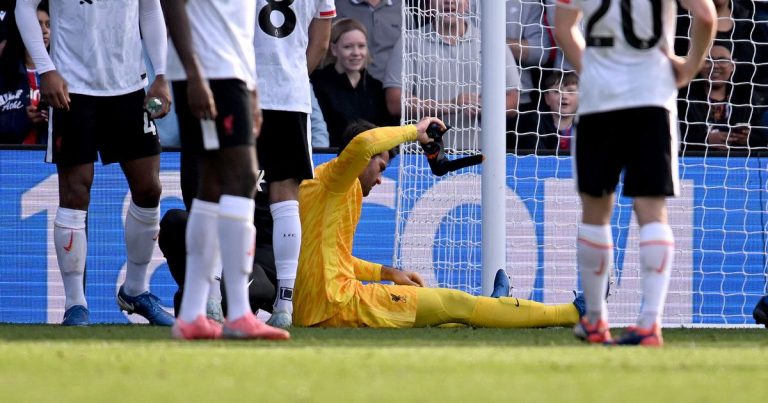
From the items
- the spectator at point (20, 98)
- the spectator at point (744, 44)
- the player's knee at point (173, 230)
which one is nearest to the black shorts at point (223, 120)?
the player's knee at point (173, 230)

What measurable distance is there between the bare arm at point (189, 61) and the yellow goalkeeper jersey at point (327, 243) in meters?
1.84

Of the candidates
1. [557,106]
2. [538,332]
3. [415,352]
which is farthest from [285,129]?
[557,106]

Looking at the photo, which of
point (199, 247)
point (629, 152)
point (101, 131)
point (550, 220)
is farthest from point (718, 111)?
point (199, 247)

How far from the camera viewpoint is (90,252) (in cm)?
861

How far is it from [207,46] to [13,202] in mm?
3929

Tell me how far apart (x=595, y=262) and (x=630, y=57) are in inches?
31.0

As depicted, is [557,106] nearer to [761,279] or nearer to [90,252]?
[761,279]

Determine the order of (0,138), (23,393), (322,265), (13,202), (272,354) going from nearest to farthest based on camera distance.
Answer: (23,393)
(272,354)
(322,265)
(13,202)
(0,138)

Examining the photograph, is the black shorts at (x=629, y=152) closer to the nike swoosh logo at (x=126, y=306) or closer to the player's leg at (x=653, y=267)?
the player's leg at (x=653, y=267)

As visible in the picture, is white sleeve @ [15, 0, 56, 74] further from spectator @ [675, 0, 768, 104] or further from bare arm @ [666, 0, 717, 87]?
spectator @ [675, 0, 768, 104]

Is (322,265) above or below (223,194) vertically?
below

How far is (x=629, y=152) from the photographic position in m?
5.09

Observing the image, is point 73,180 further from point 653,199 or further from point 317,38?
point 653,199

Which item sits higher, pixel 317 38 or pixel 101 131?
pixel 317 38
